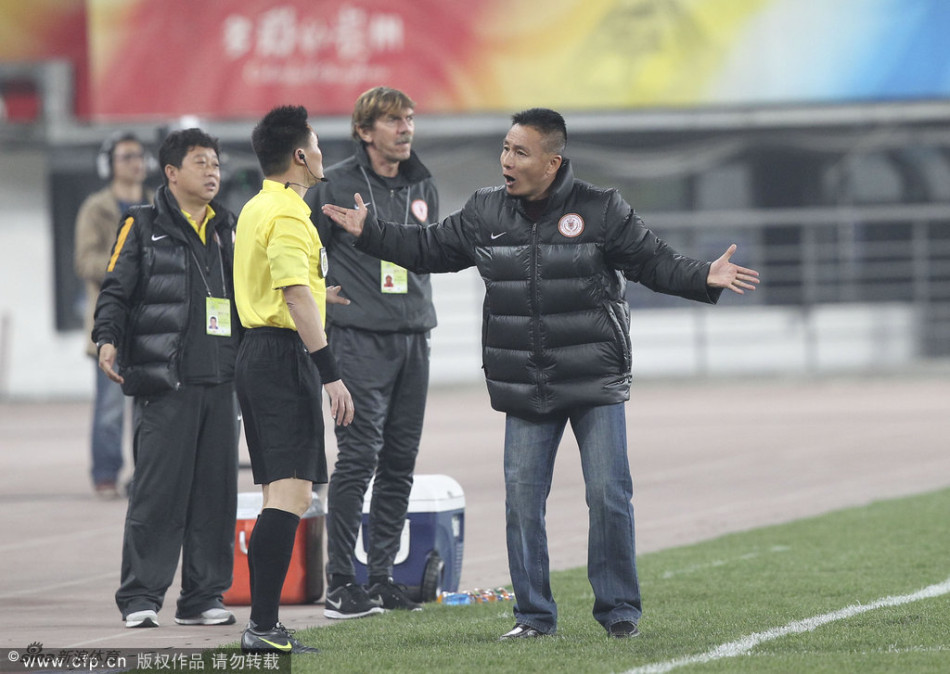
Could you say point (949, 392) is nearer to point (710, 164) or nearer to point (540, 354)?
point (710, 164)

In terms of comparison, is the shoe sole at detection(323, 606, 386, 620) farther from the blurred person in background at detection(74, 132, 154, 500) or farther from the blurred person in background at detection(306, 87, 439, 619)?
the blurred person in background at detection(74, 132, 154, 500)

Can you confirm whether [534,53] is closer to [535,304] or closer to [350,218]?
[350,218]

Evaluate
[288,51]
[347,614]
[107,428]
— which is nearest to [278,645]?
[347,614]

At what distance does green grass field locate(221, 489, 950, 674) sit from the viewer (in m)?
6.51

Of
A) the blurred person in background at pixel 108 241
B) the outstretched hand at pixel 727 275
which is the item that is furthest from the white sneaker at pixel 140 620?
the blurred person in background at pixel 108 241

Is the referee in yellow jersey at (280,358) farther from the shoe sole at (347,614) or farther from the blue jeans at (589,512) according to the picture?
the shoe sole at (347,614)

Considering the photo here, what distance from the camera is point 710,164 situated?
95.9 ft

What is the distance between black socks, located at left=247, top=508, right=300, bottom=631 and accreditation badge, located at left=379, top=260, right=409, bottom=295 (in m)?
1.73

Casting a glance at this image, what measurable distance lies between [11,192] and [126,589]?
21.5 meters

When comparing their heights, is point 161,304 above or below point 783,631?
above

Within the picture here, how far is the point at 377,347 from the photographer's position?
8.23 meters

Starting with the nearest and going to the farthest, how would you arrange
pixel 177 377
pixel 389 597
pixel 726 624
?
1. pixel 726 624
2. pixel 177 377
3. pixel 389 597

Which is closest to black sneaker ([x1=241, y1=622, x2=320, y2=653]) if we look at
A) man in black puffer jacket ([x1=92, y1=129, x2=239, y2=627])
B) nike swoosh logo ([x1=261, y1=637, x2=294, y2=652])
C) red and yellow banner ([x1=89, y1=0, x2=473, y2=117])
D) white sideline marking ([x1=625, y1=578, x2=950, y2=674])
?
nike swoosh logo ([x1=261, y1=637, x2=294, y2=652])

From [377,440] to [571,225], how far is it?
1.63 metres
